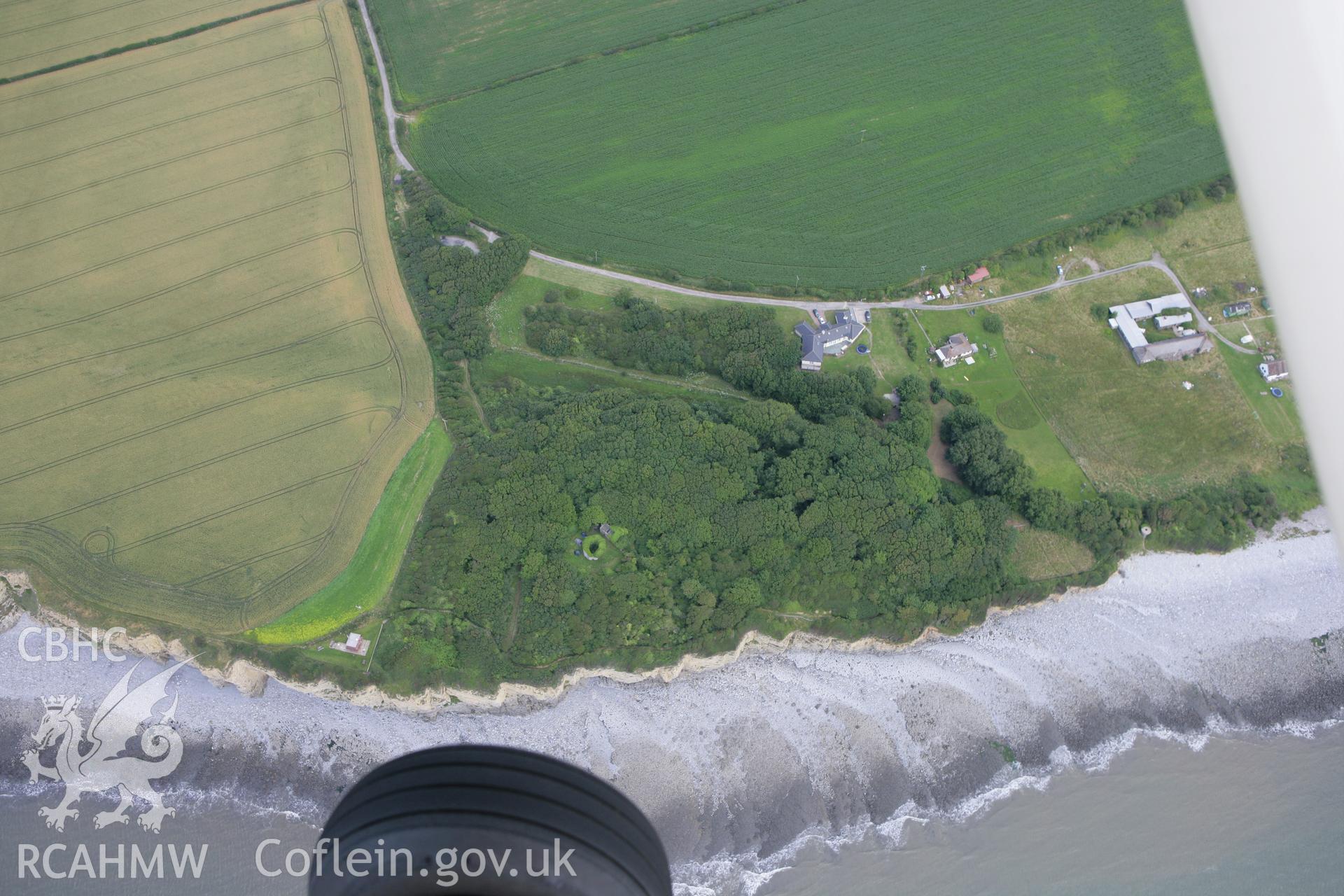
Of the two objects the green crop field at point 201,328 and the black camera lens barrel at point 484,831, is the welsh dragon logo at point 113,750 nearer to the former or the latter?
the green crop field at point 201,328

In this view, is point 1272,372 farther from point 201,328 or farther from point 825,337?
point 201,328

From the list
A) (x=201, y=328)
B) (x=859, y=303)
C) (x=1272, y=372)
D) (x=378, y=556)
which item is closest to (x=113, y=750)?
(x=378, y=556)

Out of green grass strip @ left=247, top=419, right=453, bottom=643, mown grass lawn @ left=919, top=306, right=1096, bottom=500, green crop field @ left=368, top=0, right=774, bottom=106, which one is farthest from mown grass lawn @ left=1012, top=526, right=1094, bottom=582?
green crop field @ left=368, top=0, right=774, bottom=106

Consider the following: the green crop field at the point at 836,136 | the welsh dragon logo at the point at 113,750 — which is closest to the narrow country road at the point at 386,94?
the green crop field at the point at 836,136

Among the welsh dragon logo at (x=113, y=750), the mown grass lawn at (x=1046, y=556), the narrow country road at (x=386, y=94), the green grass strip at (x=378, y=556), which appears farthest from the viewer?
the narrow country road at (x=386, y=94)

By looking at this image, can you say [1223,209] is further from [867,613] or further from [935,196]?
[867,613]

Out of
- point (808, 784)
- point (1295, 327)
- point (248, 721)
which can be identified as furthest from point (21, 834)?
point (1295, 327)
